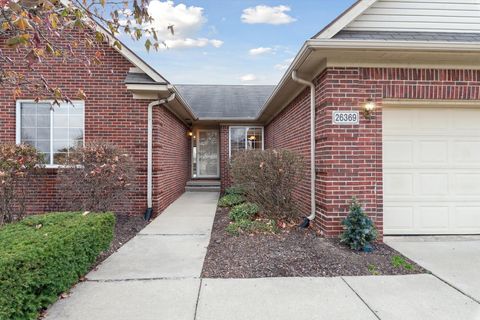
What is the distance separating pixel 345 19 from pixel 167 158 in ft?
18.6

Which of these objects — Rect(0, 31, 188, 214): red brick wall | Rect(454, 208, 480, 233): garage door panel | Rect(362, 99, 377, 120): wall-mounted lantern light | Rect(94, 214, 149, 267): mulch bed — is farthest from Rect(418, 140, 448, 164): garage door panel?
Rect(0, 31, 188, 214): red brick wall

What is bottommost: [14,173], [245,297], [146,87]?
[245,297]

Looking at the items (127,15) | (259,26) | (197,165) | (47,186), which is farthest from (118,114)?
(259,26)

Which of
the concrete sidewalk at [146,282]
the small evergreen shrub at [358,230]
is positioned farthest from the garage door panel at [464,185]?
the concrete sidewalk at [146,282]

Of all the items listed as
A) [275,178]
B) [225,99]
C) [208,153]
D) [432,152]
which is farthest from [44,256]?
[225,99]

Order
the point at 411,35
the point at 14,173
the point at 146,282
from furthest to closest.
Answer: the point at 14,173 < the point at 411,35 < the point at 146,282

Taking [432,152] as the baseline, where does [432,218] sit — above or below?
below

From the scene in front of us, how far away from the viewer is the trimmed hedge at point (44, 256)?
238 cm

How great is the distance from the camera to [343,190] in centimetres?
501

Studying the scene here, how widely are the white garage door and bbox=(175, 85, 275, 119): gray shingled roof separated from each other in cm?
714

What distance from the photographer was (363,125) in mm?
5035

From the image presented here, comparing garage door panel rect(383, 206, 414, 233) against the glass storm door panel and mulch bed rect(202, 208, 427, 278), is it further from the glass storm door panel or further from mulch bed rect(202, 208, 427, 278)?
the glass storm door panel

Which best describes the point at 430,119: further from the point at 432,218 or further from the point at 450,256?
the point at 450,256

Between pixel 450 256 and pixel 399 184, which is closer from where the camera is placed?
pixel 450 256
